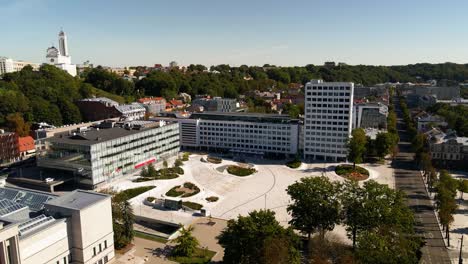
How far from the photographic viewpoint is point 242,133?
89062 millimetres

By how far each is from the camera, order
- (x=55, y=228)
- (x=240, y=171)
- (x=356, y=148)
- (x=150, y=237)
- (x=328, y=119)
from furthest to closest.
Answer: (x=328, y=119)
(x=240, y=171)
(x=356, y=148)
(x=150, y=237)
(x=55, y=228)

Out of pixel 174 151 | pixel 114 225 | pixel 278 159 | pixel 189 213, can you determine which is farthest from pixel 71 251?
pixel 278 159

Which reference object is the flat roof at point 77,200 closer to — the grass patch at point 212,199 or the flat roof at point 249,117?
the grass patch at point 212,199

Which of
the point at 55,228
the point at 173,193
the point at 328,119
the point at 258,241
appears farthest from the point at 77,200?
the point at 328,119

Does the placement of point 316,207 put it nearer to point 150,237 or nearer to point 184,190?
point 150,237

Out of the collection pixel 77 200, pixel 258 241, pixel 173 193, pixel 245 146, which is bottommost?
pixel 173 193

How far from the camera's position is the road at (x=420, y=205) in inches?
1607

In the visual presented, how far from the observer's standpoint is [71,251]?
34938mm

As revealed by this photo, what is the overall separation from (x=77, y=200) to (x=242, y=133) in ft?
185

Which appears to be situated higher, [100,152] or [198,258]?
[100,152]

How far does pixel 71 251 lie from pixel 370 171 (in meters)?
59.5

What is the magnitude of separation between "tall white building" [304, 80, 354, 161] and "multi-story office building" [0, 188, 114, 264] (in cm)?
5551

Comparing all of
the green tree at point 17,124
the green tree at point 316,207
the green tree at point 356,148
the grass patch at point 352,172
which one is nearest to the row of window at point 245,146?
the grass patch at point 352,172

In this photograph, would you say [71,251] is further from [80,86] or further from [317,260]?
[80,86]
